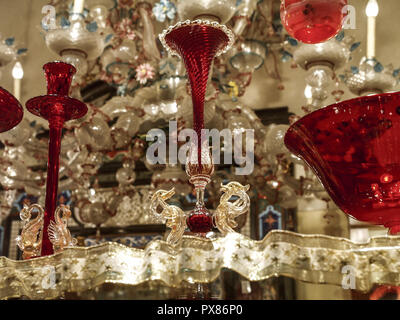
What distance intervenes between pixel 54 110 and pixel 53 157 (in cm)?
13

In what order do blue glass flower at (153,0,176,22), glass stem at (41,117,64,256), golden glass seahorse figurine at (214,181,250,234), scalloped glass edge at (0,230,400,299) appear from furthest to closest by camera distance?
blue glass flower at (153,0,176,22)
glass stem at (41,117,64,256)
golden glass seahorse figurine at (214,181,250,234)
scalloped glass edge at (0,230,400,299)

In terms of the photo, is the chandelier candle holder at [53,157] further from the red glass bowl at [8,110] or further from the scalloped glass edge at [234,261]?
the scalloped glass edge at [234,261]

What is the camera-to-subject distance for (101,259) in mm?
814

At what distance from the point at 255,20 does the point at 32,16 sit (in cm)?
247

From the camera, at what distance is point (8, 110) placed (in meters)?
1.07

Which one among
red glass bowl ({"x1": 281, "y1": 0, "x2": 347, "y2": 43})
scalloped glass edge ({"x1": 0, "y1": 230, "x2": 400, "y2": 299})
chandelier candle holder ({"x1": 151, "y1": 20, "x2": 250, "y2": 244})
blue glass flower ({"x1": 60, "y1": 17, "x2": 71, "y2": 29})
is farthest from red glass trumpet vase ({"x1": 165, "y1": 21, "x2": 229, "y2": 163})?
blue glass flower ({"x1": 60, "y1": 17, "x2": 71, "y2": 29})

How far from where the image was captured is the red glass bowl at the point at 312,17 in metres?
1.31

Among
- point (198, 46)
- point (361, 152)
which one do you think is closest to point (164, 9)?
point (198, 46)

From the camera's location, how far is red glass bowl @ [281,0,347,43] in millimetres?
1306

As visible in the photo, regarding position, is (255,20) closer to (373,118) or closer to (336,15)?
(336,15)

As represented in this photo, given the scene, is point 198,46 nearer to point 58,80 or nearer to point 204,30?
point 204,30

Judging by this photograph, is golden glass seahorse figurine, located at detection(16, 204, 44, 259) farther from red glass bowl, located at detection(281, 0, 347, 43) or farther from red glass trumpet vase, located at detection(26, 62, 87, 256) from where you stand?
red glass bowl, located at detection(281, 0, 347, 43)

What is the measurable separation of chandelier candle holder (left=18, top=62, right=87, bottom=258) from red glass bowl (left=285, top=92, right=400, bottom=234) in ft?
1.70

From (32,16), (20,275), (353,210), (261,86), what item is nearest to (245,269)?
(353,210)
